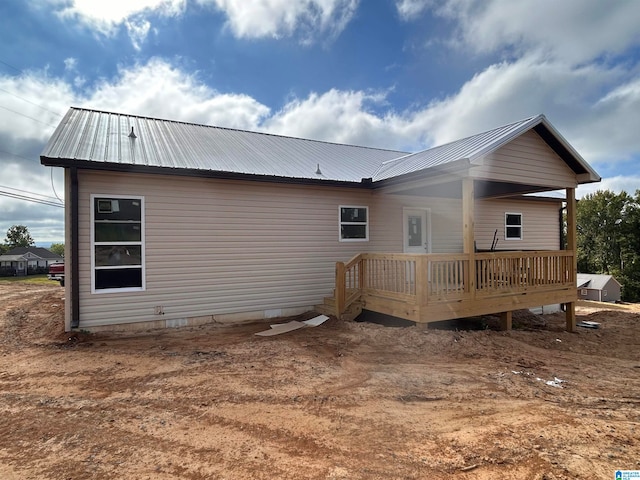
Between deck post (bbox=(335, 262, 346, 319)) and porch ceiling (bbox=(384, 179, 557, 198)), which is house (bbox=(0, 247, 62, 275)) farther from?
porch ceiling (bbox=(384, 179, 557, 198))

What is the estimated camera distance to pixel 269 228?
27.2 feet

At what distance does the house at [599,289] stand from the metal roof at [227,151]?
3254cm

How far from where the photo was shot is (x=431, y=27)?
37.1 ft

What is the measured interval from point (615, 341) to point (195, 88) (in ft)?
50.4

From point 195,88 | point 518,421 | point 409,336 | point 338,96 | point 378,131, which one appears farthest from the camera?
point 378,131

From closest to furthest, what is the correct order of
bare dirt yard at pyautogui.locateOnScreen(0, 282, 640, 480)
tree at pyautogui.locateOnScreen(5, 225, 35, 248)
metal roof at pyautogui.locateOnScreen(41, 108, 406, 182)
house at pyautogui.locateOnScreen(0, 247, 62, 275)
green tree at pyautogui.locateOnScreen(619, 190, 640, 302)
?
bare dirt yard at pyautogui.locateOnScreen(0, 282, 640, 480) < metal roof at pyautogui.locateOnScreen(41, 108, 406, 182) < house at pyautogui.locateOnScreen(0, 247, 62, 275) < green tree at pyautogui.locateOnScreen(619, 190, 640, 302) < tree at pyautogui.locateOnScreen(5, 225, 35, 248)

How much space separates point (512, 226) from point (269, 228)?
9.71 metres

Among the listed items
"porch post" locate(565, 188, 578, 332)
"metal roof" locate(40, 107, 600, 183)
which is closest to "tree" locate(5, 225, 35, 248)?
"metal roof" locate(40, 107, 600, 183)

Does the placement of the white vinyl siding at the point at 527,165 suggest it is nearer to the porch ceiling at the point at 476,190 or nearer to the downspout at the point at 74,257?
the porch ceiling at the point at 476,190

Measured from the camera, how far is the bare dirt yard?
101 inches

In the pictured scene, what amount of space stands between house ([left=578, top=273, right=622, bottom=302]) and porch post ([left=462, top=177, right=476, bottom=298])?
34330 mm

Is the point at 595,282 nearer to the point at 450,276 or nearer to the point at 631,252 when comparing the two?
the point at 631,252

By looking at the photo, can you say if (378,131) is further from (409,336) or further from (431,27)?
(409,336)

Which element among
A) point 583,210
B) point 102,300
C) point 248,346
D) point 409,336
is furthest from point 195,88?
point 583,210
